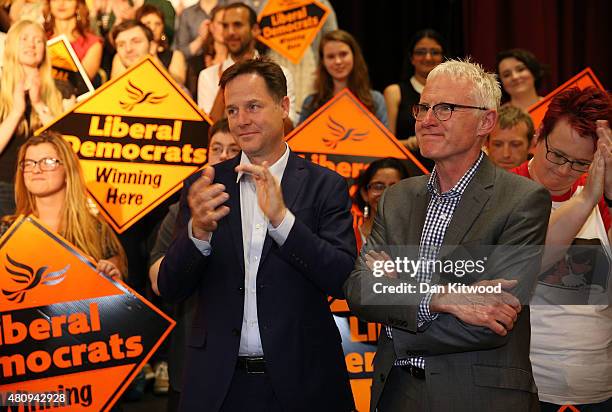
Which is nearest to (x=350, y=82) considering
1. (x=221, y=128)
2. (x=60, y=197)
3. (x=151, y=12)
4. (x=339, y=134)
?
(x=339, y=134)

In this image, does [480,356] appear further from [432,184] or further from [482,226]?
[432,184]

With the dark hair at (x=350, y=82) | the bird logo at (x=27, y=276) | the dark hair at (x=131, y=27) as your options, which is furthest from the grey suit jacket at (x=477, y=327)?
the dark hair at (x=131, y=27)

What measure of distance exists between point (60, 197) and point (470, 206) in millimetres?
2666

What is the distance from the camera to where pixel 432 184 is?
2658 mm

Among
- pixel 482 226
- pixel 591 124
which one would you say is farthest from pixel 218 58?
pixel 482 226

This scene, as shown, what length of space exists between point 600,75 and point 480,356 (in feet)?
20.0

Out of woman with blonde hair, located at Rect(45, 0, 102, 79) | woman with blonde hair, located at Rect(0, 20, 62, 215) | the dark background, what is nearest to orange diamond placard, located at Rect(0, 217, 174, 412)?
woman with blonde hair, located at Rect(0, 20, 62, 215)

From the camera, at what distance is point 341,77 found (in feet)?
18.9

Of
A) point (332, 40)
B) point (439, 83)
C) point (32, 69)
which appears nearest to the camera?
point (439, 83)

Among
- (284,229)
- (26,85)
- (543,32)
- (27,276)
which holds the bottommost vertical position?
(27,276)

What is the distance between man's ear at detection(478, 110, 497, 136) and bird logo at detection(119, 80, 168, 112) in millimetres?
2841

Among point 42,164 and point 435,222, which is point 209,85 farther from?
point 435,222

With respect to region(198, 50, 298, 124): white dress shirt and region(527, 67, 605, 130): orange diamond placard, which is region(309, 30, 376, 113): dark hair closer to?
region(198, 50, 298, 124): white dress shirt

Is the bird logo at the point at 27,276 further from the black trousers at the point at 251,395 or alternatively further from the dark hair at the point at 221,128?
the black trousers at the point at 251,395
